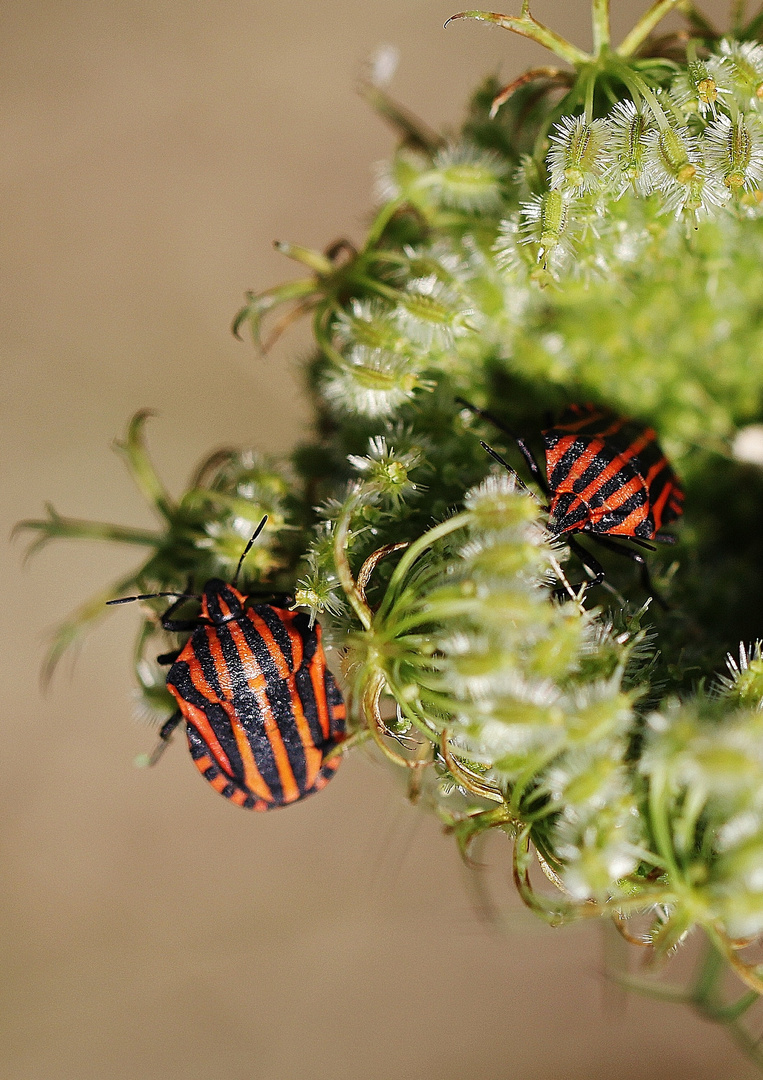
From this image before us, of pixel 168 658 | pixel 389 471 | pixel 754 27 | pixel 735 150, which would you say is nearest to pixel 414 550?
pixel 389 471

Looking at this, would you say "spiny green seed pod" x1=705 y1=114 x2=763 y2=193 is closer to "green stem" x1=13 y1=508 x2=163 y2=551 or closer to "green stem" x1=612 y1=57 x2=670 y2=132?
"green stem" x1=612 y1=57 x2=670 y2=132

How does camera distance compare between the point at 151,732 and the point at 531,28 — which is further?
the point at 151,732

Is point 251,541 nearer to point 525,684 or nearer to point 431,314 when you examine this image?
point 431,314

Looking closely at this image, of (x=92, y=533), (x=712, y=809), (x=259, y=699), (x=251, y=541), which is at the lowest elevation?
(x=712, y=809)

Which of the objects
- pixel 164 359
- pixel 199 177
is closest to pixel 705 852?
pixel 164 359

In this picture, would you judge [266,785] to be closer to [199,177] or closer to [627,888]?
[627,888]

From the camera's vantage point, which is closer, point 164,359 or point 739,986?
point 739,986

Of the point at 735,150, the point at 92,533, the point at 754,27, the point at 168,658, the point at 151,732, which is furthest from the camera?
the point at 151,732
